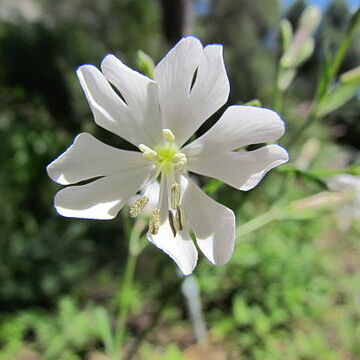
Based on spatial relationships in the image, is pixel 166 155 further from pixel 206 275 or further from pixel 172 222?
pixel 206 275

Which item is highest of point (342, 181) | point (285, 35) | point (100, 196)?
point (285, 35)

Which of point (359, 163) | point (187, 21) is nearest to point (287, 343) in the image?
point (359, 163)

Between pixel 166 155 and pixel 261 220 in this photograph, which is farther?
pixel 261 220

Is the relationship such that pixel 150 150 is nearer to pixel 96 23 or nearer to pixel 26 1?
pixel 96 23

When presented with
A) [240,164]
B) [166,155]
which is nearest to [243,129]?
[240,164]

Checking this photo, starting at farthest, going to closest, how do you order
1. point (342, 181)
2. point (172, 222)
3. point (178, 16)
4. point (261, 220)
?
point (178, 16) → point (261, 220) → point (342, 181) → point (172, 222)

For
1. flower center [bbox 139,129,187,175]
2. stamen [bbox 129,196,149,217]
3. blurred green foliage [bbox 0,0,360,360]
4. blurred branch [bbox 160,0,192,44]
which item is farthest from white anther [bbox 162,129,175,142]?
blurred branch [bbox 160,0,192,44]
